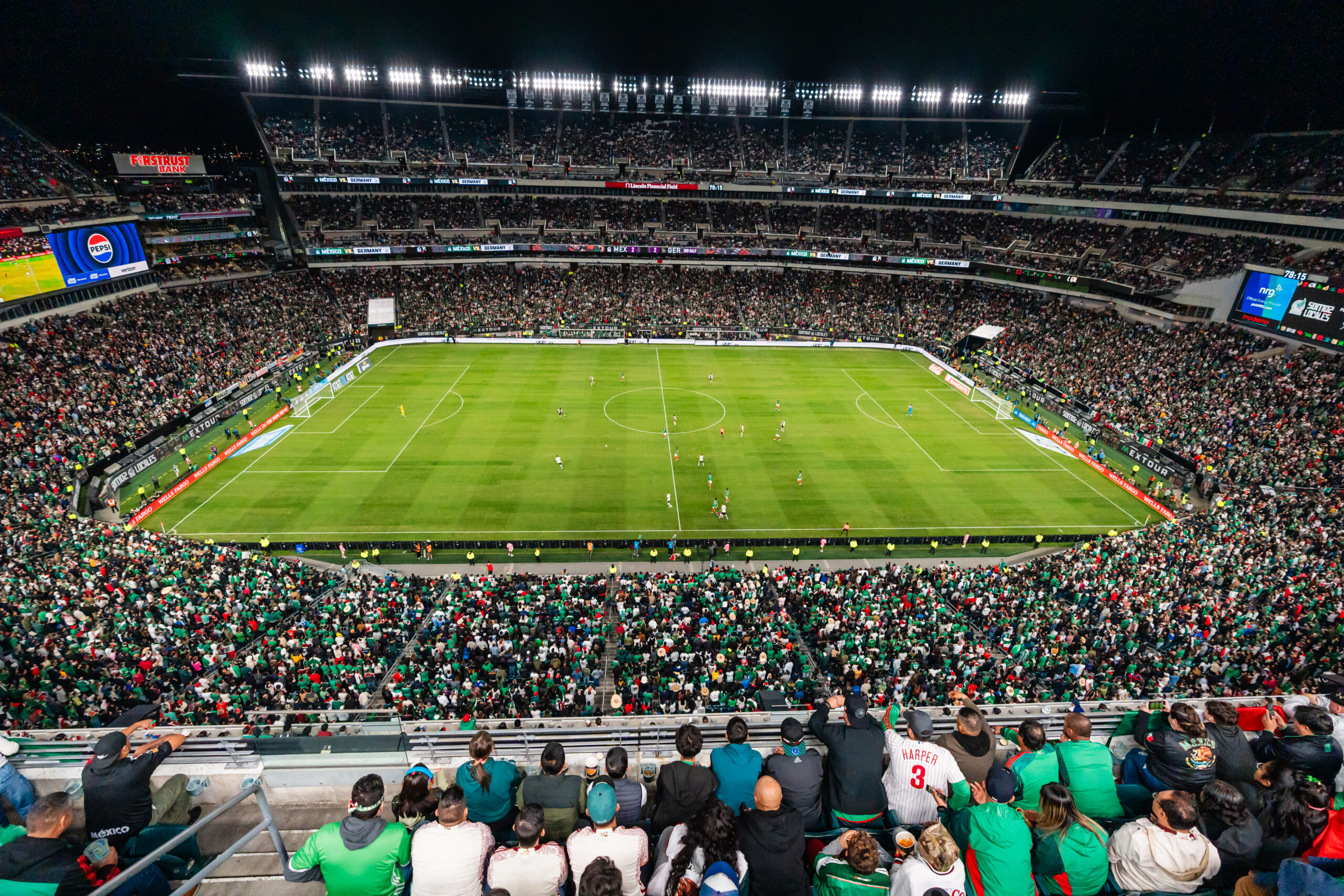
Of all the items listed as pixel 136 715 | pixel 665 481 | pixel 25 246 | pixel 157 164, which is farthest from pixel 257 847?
pixel 157 164

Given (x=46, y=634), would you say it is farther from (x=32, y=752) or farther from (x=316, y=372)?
(x=316, y=372)

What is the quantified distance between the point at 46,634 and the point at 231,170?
5742cm

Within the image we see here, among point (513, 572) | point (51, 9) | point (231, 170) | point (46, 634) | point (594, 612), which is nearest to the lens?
point (46, 634)

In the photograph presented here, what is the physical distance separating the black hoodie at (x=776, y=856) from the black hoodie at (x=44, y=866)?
5.08 meters

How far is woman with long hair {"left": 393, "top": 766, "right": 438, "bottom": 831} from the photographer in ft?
18.3

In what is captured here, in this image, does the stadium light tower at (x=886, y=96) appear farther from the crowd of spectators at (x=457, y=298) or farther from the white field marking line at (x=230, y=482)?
the white field marking line at (x=230, y=482)

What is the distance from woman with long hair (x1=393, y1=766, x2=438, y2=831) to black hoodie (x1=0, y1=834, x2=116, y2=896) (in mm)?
2192

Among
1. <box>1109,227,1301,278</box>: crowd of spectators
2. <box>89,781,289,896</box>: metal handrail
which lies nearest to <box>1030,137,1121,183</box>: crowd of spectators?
<box>1109,227,1301,278</box>: crowd of spectators

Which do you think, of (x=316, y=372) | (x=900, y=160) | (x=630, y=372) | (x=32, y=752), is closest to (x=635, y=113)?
(x=900, y=160)

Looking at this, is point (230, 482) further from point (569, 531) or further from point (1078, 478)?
point (1078, 478)

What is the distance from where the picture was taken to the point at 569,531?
30.5m

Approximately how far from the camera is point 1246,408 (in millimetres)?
36531

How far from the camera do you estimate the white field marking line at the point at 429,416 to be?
37.4m

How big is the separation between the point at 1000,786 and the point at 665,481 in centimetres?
3013
